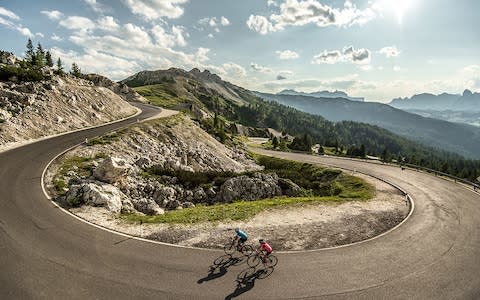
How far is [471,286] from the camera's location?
50.4ft

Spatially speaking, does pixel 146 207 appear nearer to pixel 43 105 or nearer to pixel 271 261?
pixel 271 261

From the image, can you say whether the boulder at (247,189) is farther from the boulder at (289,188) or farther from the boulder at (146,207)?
the boulder at (146,207)

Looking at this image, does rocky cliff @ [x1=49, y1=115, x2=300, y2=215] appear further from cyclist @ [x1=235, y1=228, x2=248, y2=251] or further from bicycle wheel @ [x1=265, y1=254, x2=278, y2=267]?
bicycle wheel @ [x1=265, y1=254, x2=278, y2=267]

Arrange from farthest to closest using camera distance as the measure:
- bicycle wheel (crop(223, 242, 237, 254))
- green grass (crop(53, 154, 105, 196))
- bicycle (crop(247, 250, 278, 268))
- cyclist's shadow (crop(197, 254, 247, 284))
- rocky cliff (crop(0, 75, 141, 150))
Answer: rocky cliff (crop(0, 75, 141, 150))
green grass (crop(53, 154, 105, 196))
bicycle wheel (crop(223, 242, 237, 254))
bicycle (crop(247, 250, 278, 268))
cyclist's shadow (crop(197, 254, 247, 284))

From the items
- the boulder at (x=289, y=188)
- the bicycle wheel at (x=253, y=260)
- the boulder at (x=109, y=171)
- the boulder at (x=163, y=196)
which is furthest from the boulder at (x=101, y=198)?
the boulder at (x=289, y=188)

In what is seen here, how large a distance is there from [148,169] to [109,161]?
8.87 meters

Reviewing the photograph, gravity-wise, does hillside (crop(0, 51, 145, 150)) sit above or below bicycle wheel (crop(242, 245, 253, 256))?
above

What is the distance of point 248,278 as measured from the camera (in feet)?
49.7

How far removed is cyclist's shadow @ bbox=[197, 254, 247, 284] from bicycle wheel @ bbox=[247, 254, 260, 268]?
0.31m

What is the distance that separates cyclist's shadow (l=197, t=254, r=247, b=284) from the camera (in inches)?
591

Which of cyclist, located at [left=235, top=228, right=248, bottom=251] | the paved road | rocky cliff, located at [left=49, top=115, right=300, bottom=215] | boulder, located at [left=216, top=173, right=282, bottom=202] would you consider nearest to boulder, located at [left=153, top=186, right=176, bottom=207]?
rocky cliff, located at [left=49, top=115, right=300, bottom=215]

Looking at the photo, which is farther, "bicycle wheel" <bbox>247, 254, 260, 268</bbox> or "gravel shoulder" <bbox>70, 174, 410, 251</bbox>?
"gravel shoulder" <bbox>70, 174, 410, 251</bbox>

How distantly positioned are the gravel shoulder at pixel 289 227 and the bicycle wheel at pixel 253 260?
207 cm

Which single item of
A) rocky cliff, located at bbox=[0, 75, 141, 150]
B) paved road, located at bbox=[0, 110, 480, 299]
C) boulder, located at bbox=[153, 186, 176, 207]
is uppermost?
rocky cliff, located at bbox=[0, 75, 141, 150]
